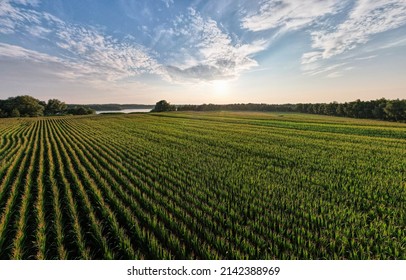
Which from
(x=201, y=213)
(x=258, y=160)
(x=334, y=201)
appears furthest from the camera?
(x=258, y=160)

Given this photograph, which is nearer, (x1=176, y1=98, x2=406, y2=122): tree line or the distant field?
the distant field

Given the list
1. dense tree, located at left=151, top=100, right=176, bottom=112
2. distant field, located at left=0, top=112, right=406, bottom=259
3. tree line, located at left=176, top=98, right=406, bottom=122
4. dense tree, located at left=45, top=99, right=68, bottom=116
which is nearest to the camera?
distant field, located at left=0, top=112, right=406, bottom=259

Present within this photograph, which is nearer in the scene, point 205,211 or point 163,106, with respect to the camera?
point 205,211

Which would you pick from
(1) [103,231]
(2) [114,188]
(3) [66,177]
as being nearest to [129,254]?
(1) [103,231]

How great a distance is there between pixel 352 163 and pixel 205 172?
9.83m

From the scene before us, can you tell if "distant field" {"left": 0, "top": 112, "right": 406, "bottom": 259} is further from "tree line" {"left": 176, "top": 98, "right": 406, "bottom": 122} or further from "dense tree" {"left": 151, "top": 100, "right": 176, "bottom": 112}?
"dense tree" {"left": 151, "top": 100, "right": 176, "bottom": 112}

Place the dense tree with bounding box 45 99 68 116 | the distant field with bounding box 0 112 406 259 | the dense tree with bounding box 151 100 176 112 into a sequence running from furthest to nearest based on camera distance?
1. the dense tree with bounding box 151 100 176 112
2. the dense tree with bounding box 45 99 68 116
3. the distant field with bounding box 0 112 406 259

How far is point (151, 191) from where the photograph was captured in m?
9.65

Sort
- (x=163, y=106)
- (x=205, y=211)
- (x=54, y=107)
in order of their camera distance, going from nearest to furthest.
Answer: (x=205, y=211)
(x=54, y=107)
(x=163, y=106)

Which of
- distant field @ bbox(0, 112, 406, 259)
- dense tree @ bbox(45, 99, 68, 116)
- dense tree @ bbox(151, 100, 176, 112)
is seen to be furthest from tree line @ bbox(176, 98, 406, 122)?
dense tree @ bbox(45, 99, 68, 116)

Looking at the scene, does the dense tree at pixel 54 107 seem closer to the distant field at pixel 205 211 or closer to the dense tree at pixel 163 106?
the dense tree at pixel 163 106

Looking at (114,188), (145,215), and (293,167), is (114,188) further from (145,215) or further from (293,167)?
(293,167)

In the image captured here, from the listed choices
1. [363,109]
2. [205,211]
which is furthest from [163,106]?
[205,211]

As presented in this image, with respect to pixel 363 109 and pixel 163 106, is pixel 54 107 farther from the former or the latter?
pixel 363 109
